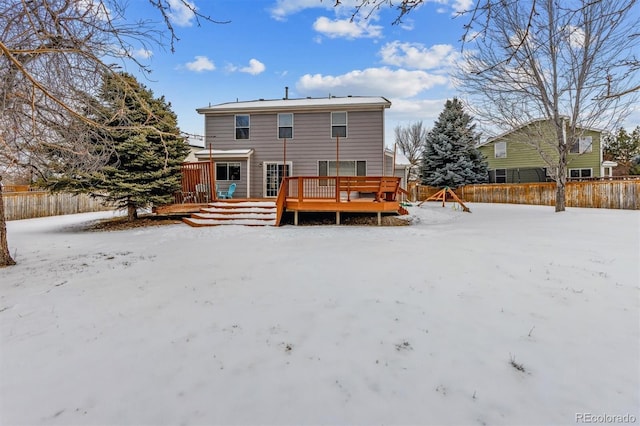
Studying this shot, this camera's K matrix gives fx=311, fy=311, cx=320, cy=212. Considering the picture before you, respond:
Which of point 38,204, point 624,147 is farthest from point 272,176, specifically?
point 624,147

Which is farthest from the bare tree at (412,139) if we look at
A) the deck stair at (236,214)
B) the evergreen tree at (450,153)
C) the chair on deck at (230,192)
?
the deck stair at (236,214)

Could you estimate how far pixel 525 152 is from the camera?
915 inches

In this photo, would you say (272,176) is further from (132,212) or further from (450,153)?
(450,153)

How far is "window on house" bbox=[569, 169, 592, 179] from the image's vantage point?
70.1 ft

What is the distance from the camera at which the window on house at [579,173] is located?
21359mm

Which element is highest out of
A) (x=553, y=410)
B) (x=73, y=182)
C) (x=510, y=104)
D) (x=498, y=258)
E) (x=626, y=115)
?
(x=510, y=104)

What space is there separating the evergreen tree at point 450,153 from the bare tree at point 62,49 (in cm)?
2153

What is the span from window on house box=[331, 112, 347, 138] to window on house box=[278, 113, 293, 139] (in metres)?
1.86

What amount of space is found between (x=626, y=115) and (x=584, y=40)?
313cm

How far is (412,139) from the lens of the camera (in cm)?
3609

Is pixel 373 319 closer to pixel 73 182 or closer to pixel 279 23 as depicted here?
pixel 279 23

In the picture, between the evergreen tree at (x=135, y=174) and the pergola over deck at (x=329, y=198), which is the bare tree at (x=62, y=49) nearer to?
the evergreen tree at (x=135, y=174)

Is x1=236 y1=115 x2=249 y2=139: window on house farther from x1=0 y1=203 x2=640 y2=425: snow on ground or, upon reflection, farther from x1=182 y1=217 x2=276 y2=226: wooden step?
x1=0 y1=203 x2=640 y2=425: snow on ground

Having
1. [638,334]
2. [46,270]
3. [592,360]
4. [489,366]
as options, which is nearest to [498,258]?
[638,334]
